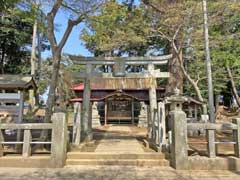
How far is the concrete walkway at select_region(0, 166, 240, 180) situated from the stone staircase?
39 cm

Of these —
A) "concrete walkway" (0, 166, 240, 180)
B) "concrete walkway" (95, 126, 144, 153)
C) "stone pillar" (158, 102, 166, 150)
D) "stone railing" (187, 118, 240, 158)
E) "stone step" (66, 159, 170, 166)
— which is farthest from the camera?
"concrete walkway" (95, 126, 144, 153)

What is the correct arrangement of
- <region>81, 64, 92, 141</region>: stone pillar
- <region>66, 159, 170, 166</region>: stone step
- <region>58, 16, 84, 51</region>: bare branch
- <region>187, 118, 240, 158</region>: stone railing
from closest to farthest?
<region>187, 118, 240, 158</region>: stone railing → <region>66, 159, 170, 166</region>: stone step → <region>58, 16, 84, 51</region>: bare branch → <region>81, 64, 92, 141</region>: stone pillar

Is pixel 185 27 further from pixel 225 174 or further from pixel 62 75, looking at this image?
pixel 62 75

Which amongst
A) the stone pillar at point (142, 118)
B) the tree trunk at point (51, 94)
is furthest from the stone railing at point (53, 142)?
the stone pillar at point (142, 118)

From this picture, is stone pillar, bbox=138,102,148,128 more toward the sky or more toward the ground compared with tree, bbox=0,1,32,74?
more toward the ground

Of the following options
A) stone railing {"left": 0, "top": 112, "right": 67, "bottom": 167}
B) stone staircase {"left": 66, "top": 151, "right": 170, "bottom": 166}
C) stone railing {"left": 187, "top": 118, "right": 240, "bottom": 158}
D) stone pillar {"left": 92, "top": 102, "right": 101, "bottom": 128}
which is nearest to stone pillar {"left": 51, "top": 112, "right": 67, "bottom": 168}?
stone railing {"left": 0, "top": 112, "right": 67, "bottom": 167}

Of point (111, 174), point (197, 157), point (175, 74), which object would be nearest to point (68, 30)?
point (111, 174)

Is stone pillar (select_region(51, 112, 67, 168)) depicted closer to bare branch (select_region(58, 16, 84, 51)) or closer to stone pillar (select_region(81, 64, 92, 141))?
bare branch (select_region(58, 16, 84, 51))

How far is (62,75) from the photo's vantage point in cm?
2761

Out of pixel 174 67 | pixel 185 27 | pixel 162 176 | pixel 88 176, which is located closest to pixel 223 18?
pixel 185 27

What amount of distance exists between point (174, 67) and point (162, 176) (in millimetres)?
9149

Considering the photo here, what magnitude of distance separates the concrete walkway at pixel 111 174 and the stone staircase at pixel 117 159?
391 millimetres

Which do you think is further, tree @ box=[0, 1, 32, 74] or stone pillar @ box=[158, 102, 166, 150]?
tree @ box=[0, 1, 32, 74]

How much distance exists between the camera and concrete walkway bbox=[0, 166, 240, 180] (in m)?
5.72
